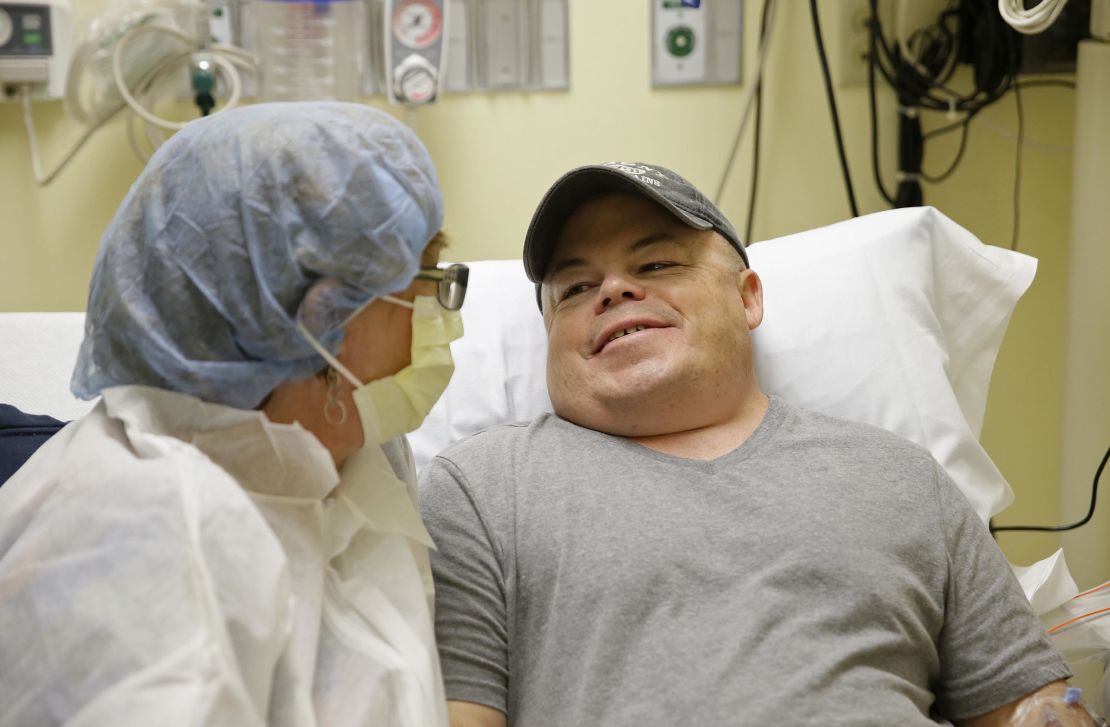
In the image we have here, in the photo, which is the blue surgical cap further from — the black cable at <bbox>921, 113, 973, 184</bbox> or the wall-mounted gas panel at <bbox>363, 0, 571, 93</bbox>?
the black cable at <bbox>921, 113, 973, 184</bbox>

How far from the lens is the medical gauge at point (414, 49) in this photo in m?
2.09

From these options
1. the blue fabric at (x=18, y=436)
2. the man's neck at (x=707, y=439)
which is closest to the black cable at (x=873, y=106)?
the man's neck at (x=707, y=439)

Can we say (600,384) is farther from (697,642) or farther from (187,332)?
(187,332)

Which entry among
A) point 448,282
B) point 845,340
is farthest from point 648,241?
point 448,282

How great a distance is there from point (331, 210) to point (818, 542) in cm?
73

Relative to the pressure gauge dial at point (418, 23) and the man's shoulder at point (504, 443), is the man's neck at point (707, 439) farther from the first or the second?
the pressure gauge dial at point (418, 23)

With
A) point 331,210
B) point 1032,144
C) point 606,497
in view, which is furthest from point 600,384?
point 1032,144

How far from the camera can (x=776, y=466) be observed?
151cm

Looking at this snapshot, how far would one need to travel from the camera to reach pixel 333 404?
117 cm

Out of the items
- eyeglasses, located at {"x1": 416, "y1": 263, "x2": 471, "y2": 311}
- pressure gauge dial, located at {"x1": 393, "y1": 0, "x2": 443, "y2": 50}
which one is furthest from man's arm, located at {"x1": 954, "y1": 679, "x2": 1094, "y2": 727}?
pressure gauge dial, located at {"x1": 393, "y1": 0, "x2": 443, "y2": 50}

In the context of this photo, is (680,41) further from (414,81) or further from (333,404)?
(333,404)

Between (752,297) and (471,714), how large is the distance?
0.79m

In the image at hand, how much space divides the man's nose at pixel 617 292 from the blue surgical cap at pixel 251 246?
57 cm

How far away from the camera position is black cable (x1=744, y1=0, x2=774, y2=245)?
2260 mm
